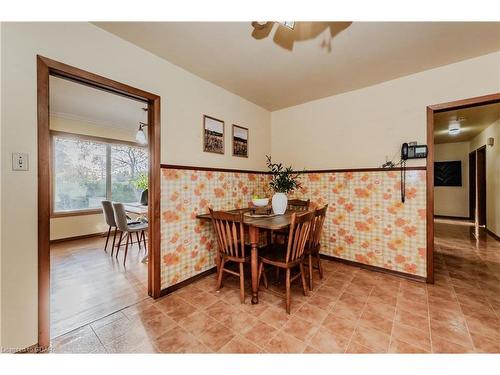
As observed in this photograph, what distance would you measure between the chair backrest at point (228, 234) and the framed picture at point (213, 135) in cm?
90

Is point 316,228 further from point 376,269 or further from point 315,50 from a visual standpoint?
point 315,50

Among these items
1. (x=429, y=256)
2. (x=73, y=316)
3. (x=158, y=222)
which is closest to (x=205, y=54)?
(x=158, y=222)

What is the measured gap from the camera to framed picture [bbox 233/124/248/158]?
9.61ft

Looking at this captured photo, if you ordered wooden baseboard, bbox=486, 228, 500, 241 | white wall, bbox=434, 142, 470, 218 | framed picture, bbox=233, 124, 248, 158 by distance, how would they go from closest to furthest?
framed picture, bbox=233, 124, 248, 158, wooden baseboard, bbox=486, 228, 500, 241, white wall, bbox=434, 142, 470, 218

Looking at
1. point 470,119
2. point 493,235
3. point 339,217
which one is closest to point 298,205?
point 339,217

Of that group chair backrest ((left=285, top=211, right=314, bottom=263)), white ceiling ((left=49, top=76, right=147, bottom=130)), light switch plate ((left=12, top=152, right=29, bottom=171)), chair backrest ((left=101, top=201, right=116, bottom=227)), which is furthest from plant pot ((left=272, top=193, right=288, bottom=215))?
Answer: chair backrest ((left=101, top=201, right=116, bottom=227))

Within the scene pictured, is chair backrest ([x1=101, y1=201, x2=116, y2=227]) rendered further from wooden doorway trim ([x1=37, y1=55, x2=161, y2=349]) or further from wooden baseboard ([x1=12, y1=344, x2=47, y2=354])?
wooden baseboard ([x1=12, y1=344, x2=47, y2=354])

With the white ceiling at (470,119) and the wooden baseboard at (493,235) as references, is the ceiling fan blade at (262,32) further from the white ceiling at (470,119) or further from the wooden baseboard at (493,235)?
the wooden baseboard at (493,235)

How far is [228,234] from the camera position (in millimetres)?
2010

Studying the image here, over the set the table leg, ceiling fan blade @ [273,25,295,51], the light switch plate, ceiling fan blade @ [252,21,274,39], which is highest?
ceiling fan blade @ [273,25,295,51]

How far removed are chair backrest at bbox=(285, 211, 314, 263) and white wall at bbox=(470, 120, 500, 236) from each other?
4474 mm

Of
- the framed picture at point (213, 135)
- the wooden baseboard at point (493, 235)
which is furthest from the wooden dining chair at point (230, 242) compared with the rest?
the wooden baseboard at point (493, 235)

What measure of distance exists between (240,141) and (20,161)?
2.17m

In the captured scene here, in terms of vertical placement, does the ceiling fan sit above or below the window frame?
above
